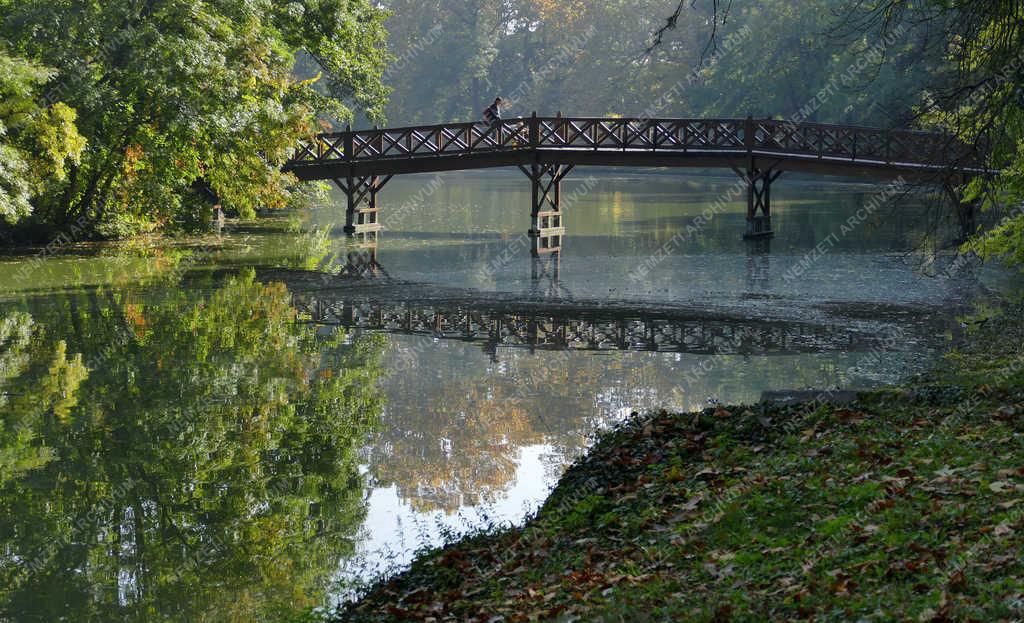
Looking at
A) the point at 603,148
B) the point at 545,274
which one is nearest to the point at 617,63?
the point at 603,148

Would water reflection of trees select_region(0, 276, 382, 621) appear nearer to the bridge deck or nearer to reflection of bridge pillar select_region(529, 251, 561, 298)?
reflection of bridge pillar select_region(529, 251, 561, 298)

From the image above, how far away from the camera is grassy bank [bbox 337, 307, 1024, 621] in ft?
18.9

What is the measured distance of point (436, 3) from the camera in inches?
3627

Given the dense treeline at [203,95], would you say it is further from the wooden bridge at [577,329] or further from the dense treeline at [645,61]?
the wooden bridge at [577,329]

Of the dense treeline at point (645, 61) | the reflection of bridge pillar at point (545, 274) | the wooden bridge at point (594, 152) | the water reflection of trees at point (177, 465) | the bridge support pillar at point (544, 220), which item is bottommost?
the water reflection of trees at point (177, 465)

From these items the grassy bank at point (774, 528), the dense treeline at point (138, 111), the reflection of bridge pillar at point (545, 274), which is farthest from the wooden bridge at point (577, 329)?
the dense treeline at point (138, 111)

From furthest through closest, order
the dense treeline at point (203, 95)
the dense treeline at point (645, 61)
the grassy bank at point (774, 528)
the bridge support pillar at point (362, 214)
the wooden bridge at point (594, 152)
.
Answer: the dense treeline at point (645, 61) < the bridge support pillar at point (362, 214) < the wooden bridge at point (594, 152) < the dense treeline at point (203, 95) < the grassy bank at point (774, 528)

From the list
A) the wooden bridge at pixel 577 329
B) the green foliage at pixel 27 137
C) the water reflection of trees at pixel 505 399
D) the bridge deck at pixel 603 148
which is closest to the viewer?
the water reflection of trees at pixel 505 399

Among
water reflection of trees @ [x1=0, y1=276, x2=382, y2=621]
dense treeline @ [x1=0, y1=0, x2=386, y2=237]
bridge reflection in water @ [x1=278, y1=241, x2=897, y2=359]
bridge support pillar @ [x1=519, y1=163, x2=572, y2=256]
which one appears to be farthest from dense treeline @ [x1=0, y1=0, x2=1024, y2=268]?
bridge support pillar @ [x1=519, y1=163, x2=572, y2=256]

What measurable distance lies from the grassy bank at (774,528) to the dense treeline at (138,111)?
19.0m

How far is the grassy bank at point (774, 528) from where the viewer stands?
5.75 m

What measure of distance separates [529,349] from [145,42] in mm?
15405

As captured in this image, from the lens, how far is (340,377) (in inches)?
577

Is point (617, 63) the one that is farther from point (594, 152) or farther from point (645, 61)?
point (594, 152)
